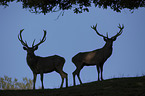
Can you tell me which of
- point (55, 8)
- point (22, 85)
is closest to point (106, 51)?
point (55, 8)

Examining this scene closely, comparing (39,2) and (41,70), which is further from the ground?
(39,2)

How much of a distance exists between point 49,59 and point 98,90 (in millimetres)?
4280

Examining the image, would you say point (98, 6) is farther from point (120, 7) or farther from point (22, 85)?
point (22, 85)

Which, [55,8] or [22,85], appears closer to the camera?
[55,8]

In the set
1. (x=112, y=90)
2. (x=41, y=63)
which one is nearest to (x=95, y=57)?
(x=41, y=63)

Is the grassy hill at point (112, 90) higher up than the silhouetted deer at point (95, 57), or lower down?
lower down

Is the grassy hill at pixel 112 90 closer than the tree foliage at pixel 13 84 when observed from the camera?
Yes

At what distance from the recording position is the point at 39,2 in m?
14.8

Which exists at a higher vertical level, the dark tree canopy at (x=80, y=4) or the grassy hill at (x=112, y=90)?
the dark tree canopy at (x=80, y=4)

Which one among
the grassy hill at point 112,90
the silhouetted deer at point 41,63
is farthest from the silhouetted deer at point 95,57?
the grassy hill at point 112,90

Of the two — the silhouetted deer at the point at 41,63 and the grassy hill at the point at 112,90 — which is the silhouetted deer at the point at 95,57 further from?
the grassy hill at the point at 112,90

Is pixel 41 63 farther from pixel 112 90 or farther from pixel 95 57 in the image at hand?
pixel 112 90

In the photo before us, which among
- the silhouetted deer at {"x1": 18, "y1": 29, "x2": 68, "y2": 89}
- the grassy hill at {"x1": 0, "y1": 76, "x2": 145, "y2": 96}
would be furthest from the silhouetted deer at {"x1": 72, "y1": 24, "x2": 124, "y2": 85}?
the grassy hill at {"x1": 0, "y1": 76, "x2": 145, "y2": 96}

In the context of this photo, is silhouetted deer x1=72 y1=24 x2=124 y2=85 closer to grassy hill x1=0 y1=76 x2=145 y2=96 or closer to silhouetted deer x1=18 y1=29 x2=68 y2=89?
silhouetted deer x1=18 y1=29 x2=68 y2=89
